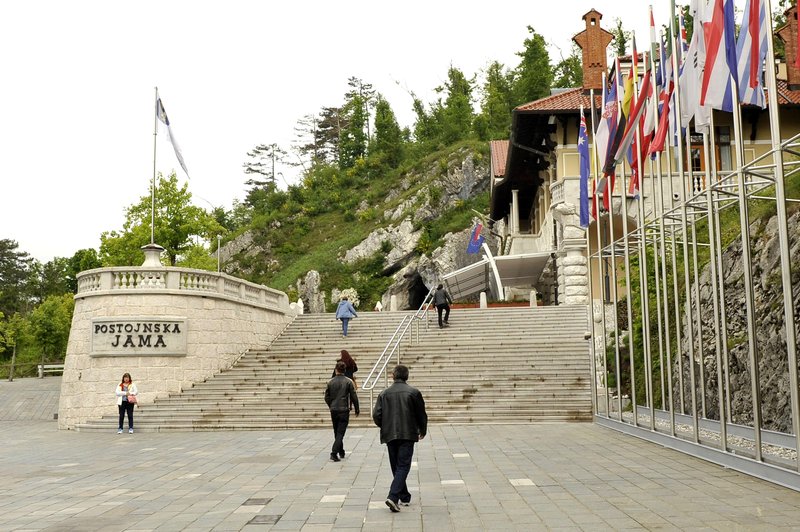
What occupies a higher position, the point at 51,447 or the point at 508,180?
the point at 508,180

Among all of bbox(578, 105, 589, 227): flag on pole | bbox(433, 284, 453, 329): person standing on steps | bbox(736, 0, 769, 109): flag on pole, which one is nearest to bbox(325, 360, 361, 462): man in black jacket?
bbox(736, 0, 769, 109): flag on pole

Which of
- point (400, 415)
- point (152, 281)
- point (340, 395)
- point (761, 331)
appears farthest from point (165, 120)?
point (400, 415)

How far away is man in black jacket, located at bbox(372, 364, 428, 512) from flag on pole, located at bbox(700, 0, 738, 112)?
5.94 meters

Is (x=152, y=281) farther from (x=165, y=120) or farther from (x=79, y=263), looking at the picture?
(x=79, y=263)

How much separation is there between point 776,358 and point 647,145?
4.58 metres

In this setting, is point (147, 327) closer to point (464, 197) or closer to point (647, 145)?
point (647, 145)

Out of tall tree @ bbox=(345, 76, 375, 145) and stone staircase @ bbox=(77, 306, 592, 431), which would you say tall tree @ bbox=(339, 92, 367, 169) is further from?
stone staircase @ bbox=(77, 306, 592, 431)

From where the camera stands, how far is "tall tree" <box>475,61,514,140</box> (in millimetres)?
75438

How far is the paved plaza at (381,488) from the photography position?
7457 millimetres

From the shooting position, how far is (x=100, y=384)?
22.8 metres

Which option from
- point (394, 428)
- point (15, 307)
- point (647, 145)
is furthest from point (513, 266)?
point (15, 307)

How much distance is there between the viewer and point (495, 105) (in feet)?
260

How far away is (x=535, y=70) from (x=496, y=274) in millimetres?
41177

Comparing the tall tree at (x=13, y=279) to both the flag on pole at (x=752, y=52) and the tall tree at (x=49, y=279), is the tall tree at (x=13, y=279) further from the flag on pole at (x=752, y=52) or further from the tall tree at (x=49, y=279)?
the flag on pole at (x=752, y=52)
